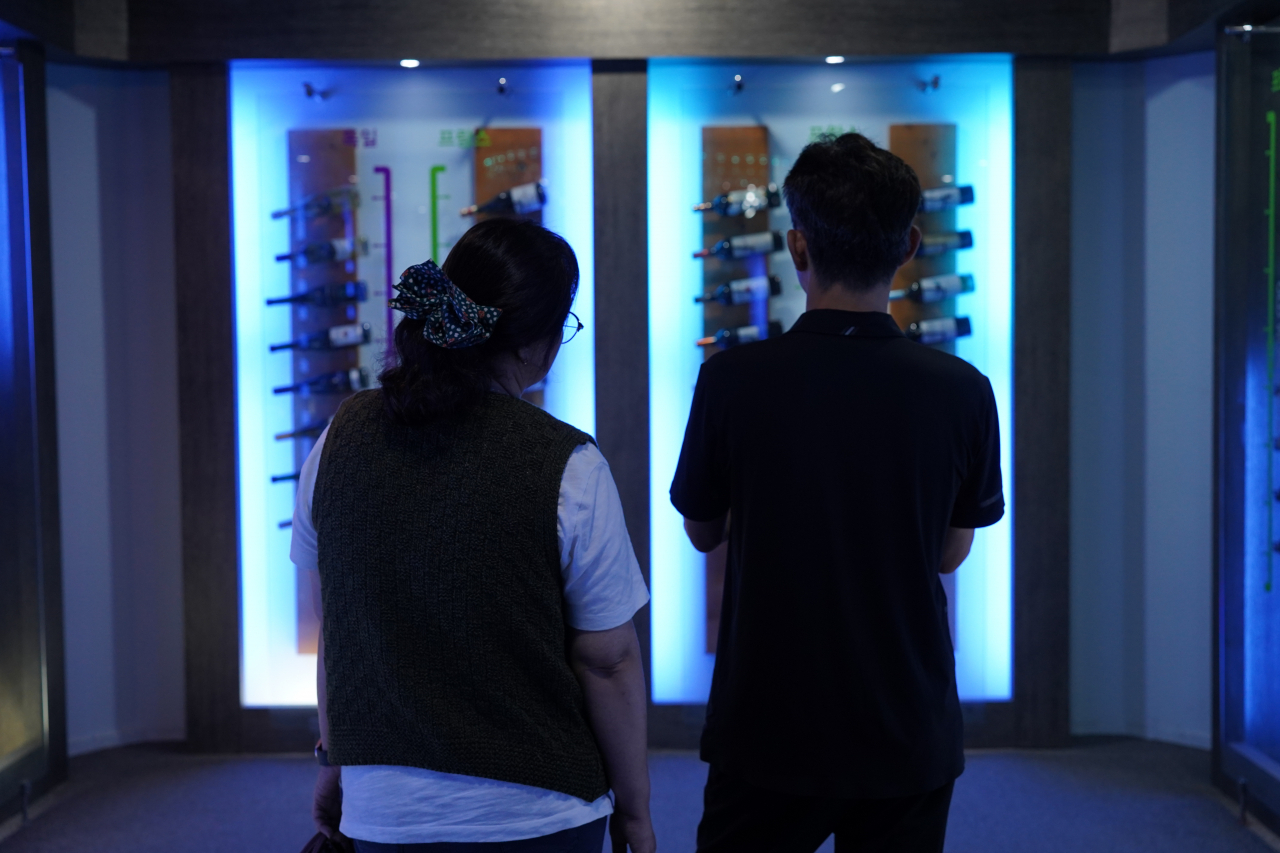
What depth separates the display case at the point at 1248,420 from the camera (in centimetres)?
284

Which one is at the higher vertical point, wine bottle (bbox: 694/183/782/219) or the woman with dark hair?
wine bottle (bbox: 694/183/782/219)

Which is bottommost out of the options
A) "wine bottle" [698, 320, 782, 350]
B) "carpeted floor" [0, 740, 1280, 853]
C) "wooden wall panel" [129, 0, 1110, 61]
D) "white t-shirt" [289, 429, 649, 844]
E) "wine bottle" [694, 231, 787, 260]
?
"carpeted floor" [0, 740, 1280, 853]

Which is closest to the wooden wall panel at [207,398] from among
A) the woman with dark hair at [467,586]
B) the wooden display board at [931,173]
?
the wooden display board at [931,173]

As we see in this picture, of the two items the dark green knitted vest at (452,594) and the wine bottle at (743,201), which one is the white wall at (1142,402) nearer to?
the wine bottle at (743,201)

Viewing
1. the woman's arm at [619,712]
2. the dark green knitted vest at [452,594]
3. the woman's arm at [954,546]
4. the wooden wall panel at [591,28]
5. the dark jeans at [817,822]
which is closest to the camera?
the dark green knitted vest at [452,594]

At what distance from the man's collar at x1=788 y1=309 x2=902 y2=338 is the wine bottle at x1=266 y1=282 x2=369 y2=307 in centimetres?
244

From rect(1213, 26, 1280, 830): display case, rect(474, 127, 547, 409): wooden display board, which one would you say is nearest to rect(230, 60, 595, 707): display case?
rect(474, 127, 547, 409): wooden display board

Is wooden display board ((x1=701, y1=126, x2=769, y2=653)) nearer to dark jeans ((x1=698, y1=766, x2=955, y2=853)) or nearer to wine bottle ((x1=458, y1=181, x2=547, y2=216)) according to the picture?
wine bottle ((x1=458, y1=181, x2=547, y2=216))

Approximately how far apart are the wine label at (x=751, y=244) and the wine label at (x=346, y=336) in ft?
4.07

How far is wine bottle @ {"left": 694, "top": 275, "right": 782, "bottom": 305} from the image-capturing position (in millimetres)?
3402

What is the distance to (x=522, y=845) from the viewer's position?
1108 millimetres

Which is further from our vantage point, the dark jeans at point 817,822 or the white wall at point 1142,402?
the white wall at point 1142,402

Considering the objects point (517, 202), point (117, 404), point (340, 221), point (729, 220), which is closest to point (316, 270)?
point (340, 221)

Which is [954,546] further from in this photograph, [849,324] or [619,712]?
[619,712]
